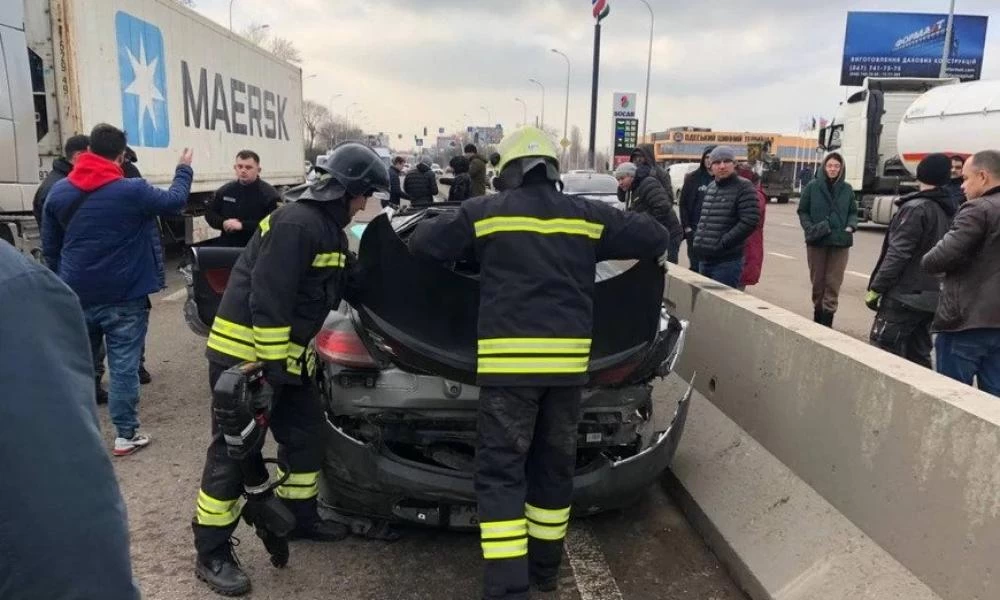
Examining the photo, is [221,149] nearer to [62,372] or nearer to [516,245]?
[516,245]

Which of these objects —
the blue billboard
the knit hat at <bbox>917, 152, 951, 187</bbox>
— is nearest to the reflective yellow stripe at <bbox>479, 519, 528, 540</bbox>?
the knit hat at <bbox>917, 152, 951, 187</bbox>

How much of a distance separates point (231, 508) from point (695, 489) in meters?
2.21

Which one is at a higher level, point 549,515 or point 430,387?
point 430,387

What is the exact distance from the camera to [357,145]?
328 centimetres

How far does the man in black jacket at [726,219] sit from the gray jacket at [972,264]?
257cm

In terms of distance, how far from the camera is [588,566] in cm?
336

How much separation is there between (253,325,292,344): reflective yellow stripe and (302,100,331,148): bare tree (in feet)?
301

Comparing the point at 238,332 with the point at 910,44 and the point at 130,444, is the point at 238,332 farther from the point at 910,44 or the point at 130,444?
the point at 910,44

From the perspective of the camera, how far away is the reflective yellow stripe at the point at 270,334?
3.01 meters

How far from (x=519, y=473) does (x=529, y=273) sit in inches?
30.5

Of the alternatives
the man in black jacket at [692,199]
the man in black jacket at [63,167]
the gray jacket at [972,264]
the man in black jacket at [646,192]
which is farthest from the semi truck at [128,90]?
the gray jacket at [972,264]

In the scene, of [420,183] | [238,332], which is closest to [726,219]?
[238,332]

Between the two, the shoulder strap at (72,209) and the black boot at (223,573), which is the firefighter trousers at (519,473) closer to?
the black boot at (223,573)

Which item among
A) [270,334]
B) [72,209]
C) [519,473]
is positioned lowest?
[519,473]
